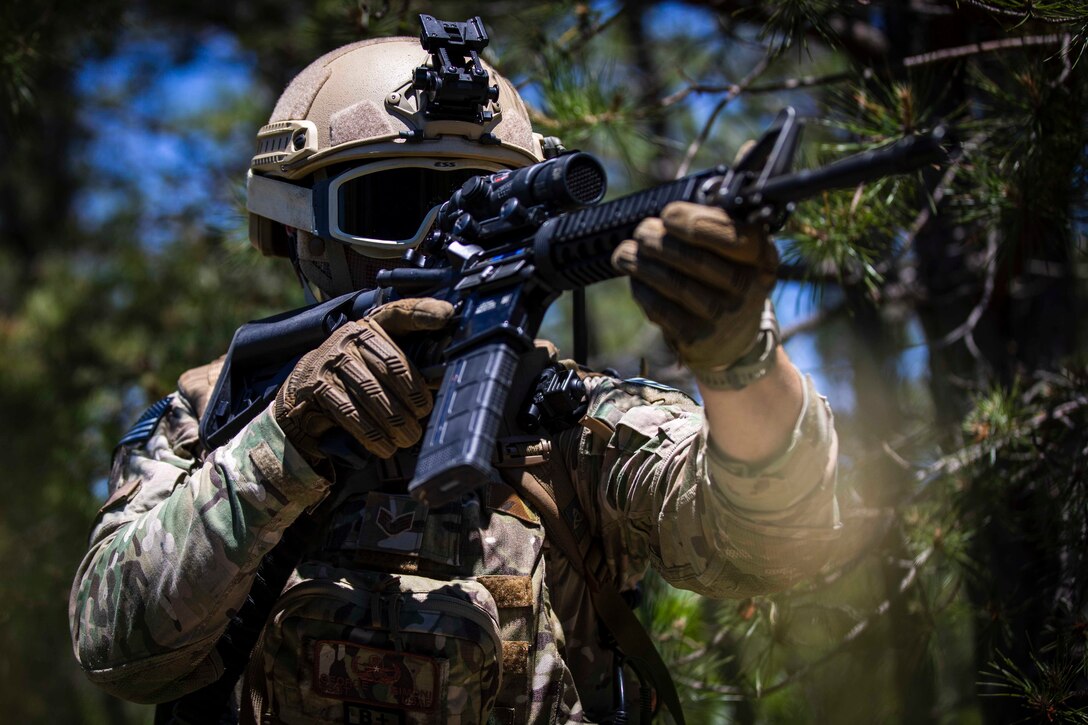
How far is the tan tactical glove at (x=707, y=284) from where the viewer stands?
5.21 feet

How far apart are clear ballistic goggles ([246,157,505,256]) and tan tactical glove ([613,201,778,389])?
84cm

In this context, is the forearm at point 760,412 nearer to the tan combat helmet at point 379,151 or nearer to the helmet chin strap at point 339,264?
the tan combat helmet at point 379,151

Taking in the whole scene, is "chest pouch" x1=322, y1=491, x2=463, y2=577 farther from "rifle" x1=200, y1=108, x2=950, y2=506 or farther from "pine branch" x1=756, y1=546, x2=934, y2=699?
"pine branch" x1=756, y1=546, x2=934, y2=699

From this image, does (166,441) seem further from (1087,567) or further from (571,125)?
(1087,567)

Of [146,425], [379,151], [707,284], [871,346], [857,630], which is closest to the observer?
[707,284]

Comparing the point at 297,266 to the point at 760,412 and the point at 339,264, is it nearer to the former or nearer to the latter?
the point at 339,264

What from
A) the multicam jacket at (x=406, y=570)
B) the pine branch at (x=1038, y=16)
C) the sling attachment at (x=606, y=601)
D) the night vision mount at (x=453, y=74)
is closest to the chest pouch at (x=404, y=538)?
the multicam jacket at (x=406, y=570)

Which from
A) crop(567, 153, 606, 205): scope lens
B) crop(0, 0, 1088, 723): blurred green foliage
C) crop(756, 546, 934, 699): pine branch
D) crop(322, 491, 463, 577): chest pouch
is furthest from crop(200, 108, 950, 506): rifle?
crop(756, 546, 934, 699): pine branch

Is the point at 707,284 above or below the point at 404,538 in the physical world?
above

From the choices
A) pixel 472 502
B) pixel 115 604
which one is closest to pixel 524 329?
pixel 472 502

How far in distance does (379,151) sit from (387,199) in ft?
0.35

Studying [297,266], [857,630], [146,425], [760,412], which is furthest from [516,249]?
[857,630]

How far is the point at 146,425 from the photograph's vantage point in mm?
2545

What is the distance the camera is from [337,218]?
2.43m
